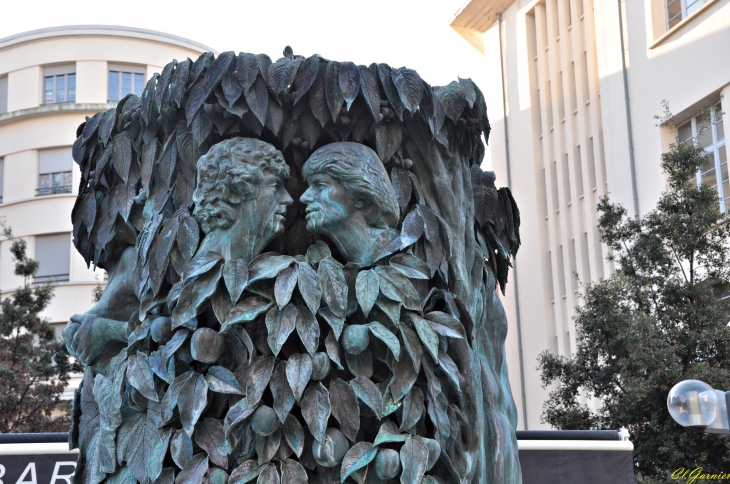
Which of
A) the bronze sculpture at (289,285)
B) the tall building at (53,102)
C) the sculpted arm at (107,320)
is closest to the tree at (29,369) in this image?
the tall building at (53,102)

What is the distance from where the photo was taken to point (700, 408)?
5.55 meters

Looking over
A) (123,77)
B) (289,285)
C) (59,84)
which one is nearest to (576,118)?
(123,77)

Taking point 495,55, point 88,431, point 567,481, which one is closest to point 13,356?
point 567,481

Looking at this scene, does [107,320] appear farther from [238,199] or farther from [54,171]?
[54,171]

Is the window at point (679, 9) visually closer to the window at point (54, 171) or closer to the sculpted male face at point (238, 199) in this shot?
the window at point (54, 171)

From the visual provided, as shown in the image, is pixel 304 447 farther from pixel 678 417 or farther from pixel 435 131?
pixel 678 417

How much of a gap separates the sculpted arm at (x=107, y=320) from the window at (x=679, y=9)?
18.9m

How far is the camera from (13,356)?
52.9 feet

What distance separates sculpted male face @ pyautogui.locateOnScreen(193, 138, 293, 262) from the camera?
307 centimetres

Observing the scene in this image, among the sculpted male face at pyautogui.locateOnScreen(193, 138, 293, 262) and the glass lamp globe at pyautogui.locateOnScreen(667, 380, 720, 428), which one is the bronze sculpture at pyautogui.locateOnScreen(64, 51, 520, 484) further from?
the glass lamp globe at pyautogui.locateOnScreen(667, 380, 720, 428)

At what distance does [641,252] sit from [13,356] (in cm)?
918

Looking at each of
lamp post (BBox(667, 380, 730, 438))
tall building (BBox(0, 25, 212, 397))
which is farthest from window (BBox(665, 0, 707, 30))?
lamp post (BBox(667, 380, 730, 438))

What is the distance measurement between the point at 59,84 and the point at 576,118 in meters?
13.4

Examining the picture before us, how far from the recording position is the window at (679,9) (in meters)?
20.8
